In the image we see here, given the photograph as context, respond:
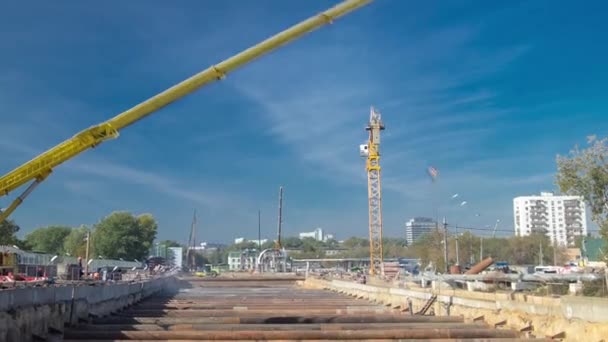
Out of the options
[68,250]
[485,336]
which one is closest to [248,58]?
[485,336]

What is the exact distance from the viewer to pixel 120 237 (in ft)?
514

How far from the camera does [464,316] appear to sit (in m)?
24.2

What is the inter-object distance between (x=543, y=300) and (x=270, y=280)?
213 ft

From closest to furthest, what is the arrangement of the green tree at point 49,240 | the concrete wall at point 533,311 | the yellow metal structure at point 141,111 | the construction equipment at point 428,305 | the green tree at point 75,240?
the concrete wall at point 533,311 < the yellow metal structure at point 141,111 < the construction equipment at point 428,305 < the green tree at point 75,240 < the green tree at point 49,240

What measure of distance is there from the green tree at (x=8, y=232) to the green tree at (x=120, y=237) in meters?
53.5

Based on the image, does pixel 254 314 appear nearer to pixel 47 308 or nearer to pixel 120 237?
pixel 47 308

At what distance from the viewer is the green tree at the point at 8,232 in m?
91.5

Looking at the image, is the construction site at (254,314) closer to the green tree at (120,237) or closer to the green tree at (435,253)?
the green tree at (435,253)

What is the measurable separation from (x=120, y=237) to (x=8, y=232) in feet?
205

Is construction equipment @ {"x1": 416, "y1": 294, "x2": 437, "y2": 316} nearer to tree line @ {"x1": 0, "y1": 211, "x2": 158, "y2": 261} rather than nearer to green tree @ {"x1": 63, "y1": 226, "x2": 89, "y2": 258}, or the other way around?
tree line @ {"x1": 0, "y1": 211, "x2": 158, "y2": 261}

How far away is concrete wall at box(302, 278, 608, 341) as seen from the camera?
16.7m

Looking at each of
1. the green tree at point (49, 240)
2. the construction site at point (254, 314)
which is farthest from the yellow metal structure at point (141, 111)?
the green tree at point (49, 240)

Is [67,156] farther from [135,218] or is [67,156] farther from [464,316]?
[135,218]

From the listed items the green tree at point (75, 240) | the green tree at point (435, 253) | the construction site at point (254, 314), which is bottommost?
the construction site at point (254, 314)
